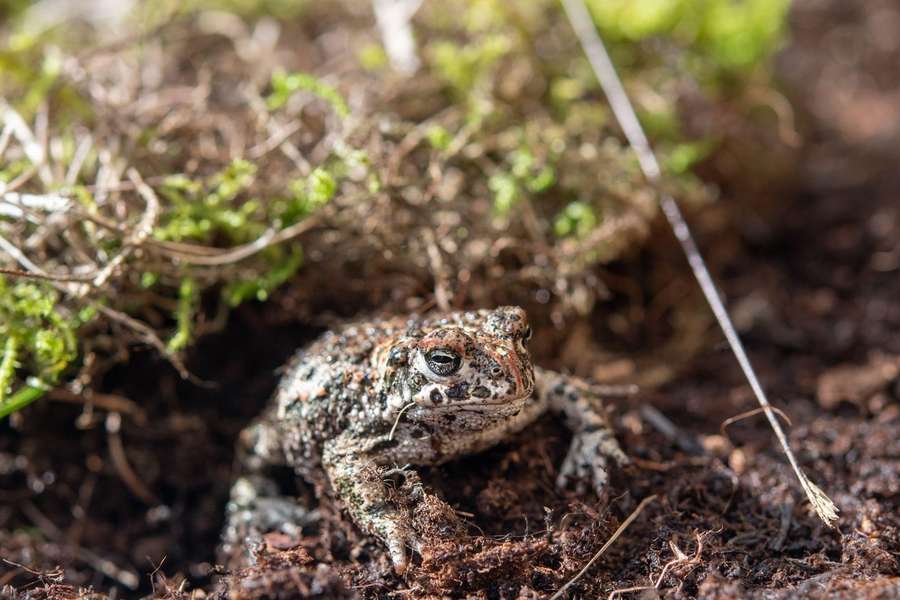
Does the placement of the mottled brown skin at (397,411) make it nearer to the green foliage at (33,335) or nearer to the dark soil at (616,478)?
the dark soil at (616,478)

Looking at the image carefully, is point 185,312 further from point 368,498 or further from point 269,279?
point 368,498

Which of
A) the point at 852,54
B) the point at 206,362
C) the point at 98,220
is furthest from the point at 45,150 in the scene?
the point at 852,54

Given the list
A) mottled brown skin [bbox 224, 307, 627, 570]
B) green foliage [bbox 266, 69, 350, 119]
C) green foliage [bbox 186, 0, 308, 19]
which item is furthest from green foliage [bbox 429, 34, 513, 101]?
mottled brown skin [bbox 224, 307, 627, 570]

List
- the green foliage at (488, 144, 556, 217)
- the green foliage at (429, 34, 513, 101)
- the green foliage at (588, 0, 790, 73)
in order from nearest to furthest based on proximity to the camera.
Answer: the green foliage at (488, 144, 556, 217), the green foliage at (429, 34, 513, 101), the green foliage at (588, 0, 790, 73)

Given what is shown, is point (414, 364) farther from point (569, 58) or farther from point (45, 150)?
point (569, 58)

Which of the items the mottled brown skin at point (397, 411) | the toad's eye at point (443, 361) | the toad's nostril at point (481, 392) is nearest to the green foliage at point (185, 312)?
the mottled brown skin at point (397, 411)

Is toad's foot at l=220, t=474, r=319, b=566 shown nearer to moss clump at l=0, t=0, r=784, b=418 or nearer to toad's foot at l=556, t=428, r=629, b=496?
moss clump at l=0, t=0, r=784, b=418
